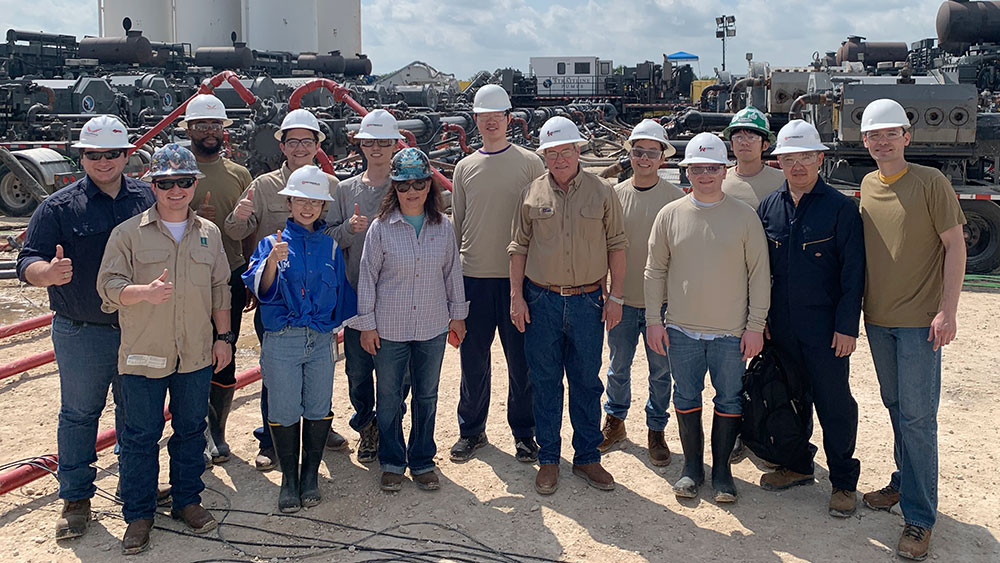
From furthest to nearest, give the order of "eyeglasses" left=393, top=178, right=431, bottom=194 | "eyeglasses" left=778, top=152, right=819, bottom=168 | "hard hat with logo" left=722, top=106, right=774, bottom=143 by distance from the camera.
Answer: "hard hat with logo" left=722, top=106, right=774, bottom=143 → "eyeglasses" left=393, top=178, right=431, bottom=194 → "eyeglasses" left=778, top=152, right=819, bottom=168

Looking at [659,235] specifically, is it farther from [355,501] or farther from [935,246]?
[355,501]

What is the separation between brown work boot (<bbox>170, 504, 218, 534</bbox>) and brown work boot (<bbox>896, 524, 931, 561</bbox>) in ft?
9.93

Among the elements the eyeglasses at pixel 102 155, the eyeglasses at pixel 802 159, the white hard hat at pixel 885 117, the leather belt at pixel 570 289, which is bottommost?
the leather belt at pixel 570 289

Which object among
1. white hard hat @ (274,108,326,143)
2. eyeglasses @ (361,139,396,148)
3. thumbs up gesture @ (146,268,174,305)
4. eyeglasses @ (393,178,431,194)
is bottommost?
thumbs up gesture @ (146,268,174,305)

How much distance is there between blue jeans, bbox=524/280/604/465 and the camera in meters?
4.46

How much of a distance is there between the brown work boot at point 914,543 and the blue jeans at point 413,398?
223cm

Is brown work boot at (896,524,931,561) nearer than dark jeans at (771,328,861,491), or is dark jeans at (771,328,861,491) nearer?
brown work boot at (896,524,931,561)

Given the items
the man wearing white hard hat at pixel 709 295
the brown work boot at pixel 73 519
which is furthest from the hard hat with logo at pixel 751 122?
the brown work boot at pixel 73 519

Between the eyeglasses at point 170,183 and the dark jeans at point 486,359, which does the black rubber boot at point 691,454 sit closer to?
the dark jeans at point 486,359

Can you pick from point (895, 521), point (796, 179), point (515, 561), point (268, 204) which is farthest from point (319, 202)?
point (895, 521)

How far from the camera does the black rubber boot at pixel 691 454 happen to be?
14.3 ft

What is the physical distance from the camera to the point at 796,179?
4.08m

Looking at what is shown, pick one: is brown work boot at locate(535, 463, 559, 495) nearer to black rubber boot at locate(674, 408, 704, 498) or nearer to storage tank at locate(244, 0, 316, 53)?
black rubber boot at locate(674, 408, 704, 498)

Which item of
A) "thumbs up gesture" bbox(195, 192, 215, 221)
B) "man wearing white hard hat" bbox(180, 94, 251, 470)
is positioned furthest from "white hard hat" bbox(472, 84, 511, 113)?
"thumbs up gesture" bbox(195, 192, 215, 221)
